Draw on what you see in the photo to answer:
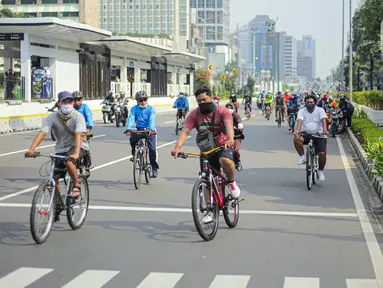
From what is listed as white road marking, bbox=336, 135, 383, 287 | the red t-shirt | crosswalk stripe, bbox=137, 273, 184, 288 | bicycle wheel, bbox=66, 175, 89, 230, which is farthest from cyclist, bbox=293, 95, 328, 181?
crosswalk stripe, bbox=137, 273, 184, 288

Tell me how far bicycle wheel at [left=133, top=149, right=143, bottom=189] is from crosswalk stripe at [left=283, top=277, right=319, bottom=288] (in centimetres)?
694

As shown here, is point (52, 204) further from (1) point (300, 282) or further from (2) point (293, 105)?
(2) point (293, 105)

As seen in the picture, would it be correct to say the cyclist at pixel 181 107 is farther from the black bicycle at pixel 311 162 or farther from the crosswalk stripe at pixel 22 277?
the crosswalk stripe at pixel 22 277

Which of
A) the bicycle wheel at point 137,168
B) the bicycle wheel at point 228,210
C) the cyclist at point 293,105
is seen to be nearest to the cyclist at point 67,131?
the bicycle wheel at point 228,210

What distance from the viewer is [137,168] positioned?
13914 mm

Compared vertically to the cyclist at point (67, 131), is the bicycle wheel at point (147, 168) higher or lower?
lower

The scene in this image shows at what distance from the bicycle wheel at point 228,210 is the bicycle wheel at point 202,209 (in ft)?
1.53

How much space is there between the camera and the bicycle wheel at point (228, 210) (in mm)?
9547

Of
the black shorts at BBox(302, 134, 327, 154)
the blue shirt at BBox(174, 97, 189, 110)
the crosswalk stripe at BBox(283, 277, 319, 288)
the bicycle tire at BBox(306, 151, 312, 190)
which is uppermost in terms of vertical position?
the blue shirt at BBox(174, 97, 189, 110)

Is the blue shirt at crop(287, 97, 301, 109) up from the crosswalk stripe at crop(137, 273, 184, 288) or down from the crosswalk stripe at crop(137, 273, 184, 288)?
up

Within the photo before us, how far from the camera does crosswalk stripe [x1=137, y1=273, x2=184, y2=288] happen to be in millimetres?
6766

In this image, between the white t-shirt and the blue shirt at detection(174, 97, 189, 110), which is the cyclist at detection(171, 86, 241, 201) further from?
the blue shirt at detection(174, 97, 189, 110)

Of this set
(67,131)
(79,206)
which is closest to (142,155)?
(79,206)

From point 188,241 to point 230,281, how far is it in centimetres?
198
